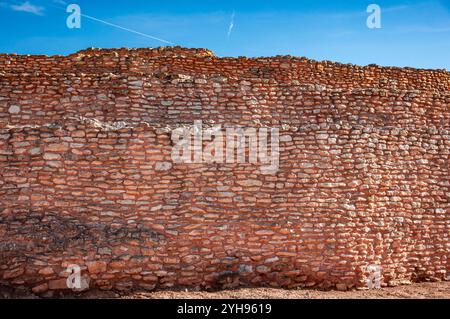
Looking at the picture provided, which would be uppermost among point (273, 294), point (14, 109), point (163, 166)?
point (14, 109)

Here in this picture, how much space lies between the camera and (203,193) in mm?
7250

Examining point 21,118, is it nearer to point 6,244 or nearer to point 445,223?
point 6,244

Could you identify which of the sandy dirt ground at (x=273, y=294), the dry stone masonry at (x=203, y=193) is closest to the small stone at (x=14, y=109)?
the dry stone masonry at (x=203, y=193)

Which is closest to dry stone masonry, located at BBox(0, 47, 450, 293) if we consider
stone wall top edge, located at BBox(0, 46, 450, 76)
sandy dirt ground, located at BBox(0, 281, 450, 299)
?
sandy dirt ground, located at BBox(0, 281, 450, 299)

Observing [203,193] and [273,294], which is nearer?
[273,294]

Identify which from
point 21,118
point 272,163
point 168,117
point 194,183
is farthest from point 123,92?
point 272,163

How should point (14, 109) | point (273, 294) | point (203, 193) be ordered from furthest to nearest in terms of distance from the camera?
point (14, 109) → point (203, 193) → point (273, 294)

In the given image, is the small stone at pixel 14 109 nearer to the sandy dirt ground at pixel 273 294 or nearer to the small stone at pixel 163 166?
the small stone at pixel 163 166

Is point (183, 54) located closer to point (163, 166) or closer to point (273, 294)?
point (163, 166)

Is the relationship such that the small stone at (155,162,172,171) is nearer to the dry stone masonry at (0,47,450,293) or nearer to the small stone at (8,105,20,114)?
the dry stone masonry at (0,47,450,293)

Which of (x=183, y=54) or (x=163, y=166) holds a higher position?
(x=183, y=54)

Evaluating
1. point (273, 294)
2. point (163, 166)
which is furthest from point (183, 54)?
point (273, 294)

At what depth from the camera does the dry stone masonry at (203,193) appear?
267 inches

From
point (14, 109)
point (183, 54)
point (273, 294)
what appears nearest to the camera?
point (273, 294)
